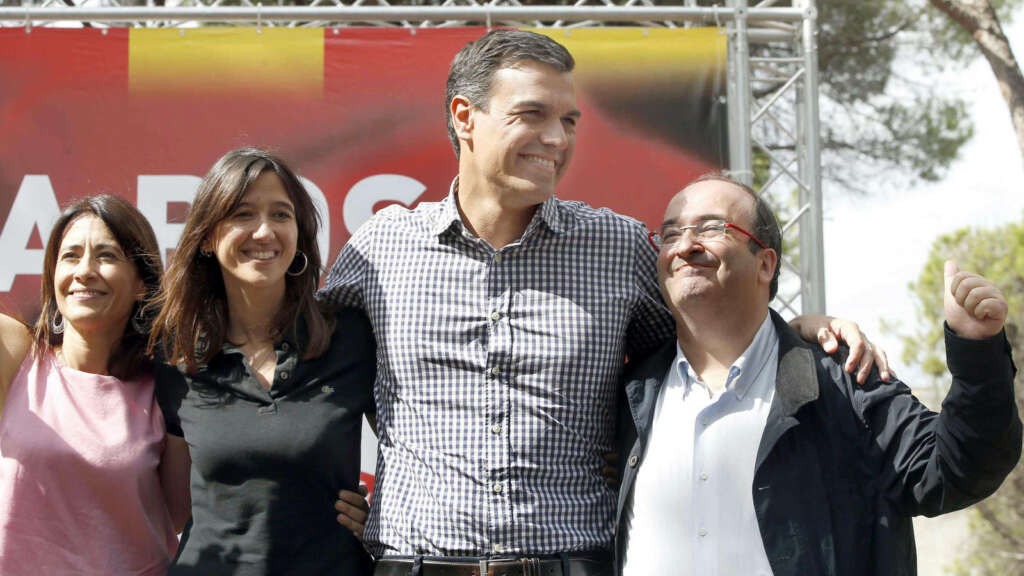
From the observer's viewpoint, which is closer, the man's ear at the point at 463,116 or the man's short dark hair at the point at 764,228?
the man's short dark hair at the point at 764,228

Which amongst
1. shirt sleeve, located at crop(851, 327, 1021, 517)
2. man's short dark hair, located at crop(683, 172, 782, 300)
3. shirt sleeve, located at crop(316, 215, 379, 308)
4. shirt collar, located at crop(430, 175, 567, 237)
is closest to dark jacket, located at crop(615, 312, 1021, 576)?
shirt sleeve, located at crop(851, 327, 1021, 517)

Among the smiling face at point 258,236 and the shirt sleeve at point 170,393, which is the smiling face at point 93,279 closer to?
the shirt sleeve at point 170,393

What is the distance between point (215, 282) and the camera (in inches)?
107

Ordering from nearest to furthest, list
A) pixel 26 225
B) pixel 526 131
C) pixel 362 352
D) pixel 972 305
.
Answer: pixel 972 305, pixel 526 131, pixel 362 352, pixel 26 225

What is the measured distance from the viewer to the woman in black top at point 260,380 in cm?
243

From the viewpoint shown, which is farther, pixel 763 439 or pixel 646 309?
pixel 646 309

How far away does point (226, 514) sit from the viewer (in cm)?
244

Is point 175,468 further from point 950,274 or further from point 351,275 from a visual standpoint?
point 950,274

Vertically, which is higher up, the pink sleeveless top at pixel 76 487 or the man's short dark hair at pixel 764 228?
the man's short dark hair at pixel 764 228

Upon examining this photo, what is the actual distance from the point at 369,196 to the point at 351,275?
5.91 feet

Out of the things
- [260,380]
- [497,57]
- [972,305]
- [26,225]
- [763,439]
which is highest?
[497,57]

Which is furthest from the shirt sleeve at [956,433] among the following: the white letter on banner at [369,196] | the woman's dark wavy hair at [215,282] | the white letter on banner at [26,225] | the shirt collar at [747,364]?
the white letter on banner at [26,225]

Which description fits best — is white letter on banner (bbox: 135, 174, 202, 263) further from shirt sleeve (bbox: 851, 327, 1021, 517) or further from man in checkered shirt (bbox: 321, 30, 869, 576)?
shirt sleeve (bbox: 851, 327, 1021, 517)

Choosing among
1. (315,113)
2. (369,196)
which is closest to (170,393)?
(369,196)
